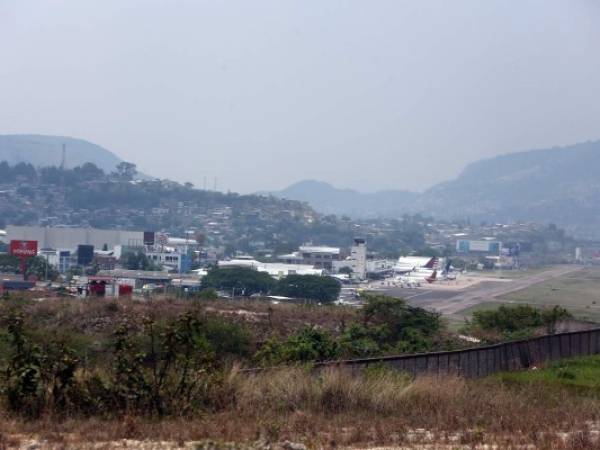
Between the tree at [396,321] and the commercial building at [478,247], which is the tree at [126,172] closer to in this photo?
the commercial building at [478,247]

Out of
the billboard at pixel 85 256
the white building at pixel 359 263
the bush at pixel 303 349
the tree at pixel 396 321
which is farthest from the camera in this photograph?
the billboard at pixel 85 256

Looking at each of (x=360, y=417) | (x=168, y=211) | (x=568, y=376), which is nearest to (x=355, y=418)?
(x=360, y=417)

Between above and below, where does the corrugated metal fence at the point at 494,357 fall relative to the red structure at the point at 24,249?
below

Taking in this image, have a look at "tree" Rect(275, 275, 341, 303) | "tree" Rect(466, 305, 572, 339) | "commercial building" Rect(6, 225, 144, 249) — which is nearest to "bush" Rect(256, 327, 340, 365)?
"tree" Rect(466, 305, 572, 339)

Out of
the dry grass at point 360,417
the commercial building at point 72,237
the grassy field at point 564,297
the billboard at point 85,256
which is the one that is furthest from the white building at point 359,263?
the dry grass at point 360,417

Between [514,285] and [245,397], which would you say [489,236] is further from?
[245,397]

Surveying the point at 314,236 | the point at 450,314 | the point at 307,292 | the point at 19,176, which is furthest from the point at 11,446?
the point at 19,176
